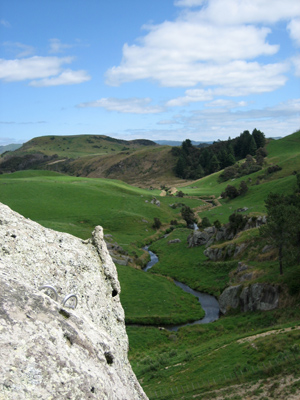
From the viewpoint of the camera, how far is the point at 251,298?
50250 mm

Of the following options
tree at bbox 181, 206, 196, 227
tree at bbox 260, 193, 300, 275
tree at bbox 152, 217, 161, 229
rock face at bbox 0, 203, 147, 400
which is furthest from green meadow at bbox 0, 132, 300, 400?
rock face at bbox 0, 203, 147, 400

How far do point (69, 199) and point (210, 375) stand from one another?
10790 cm

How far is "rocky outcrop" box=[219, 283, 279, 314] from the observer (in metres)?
47.4

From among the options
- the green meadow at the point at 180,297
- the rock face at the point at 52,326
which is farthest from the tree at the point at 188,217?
the rock face at the point at 52,326

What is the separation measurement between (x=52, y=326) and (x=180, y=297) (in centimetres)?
5739

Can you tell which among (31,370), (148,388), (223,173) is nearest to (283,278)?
(148,388)

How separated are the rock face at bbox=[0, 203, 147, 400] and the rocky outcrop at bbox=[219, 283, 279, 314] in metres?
38.5

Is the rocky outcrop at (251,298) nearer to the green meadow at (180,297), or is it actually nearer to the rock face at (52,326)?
the green meadow at (180,297)

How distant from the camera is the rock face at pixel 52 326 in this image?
745 centimetres

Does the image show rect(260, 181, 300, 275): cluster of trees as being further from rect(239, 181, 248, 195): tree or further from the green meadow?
rect(239, 181, 248, 195): tree

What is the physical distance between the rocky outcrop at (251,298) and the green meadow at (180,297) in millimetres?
1216

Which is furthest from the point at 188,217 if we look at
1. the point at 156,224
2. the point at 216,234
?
the point at 216,234

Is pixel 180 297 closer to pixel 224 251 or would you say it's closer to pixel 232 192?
pixel 224 251

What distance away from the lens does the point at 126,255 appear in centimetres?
8269
